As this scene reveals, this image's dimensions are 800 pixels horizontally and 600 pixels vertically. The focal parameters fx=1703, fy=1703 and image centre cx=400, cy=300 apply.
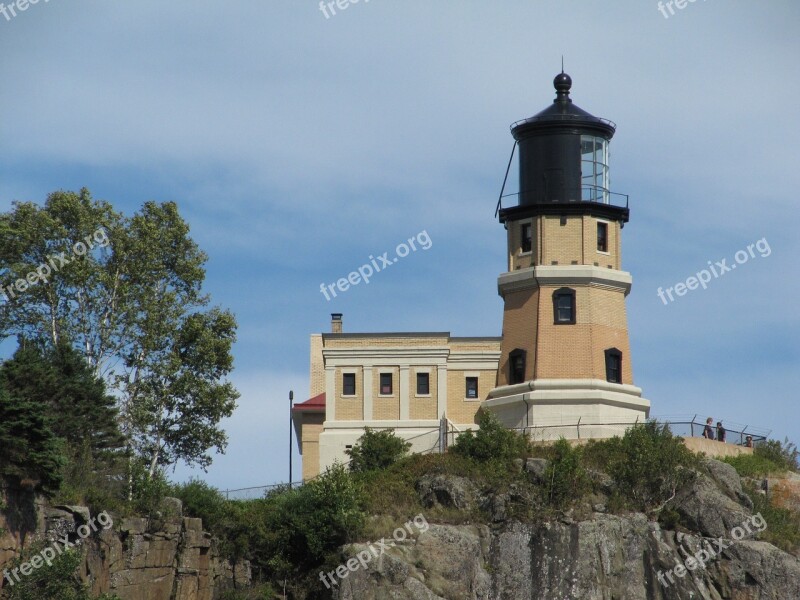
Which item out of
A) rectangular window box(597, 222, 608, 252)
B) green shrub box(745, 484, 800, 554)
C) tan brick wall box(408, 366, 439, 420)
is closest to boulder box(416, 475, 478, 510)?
green shrub box(745, 484, 800, 554)

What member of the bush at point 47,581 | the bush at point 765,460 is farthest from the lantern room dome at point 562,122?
the bush at point 47,581

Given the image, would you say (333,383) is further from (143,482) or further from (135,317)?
(143,482)

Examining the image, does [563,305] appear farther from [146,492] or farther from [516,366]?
[146,492]

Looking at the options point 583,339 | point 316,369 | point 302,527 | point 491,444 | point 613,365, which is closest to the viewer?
point 302,527

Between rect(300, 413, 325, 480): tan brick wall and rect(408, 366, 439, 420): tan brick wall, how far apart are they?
5.53 metres

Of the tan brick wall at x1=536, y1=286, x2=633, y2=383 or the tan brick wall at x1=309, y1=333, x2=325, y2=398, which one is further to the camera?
the tan brick wall at x1=309, y1=333, x2=325, y2=398

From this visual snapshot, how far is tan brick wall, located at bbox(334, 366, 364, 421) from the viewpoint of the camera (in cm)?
8125

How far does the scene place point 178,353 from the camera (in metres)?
74.9

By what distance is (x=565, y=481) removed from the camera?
216 ft

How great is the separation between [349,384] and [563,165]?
51.2 feet

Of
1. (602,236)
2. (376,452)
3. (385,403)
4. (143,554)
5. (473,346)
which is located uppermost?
(602,236)

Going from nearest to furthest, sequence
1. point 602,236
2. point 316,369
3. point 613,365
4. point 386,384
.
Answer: point 613,365, point 602,236, point 386,384, point 316,369

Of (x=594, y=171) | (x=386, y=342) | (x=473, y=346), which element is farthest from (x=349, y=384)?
(x=594, y=171)

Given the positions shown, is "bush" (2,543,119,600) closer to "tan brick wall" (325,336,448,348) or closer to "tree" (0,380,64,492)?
"tree" (0,380,64,492)
